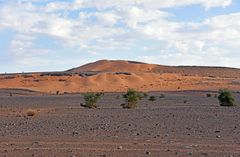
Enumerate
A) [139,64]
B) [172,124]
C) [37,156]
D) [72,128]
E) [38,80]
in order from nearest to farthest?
1. [37,156]
2. [72,128]
3. [172,124]
4. [38,80]
5. [139,64]

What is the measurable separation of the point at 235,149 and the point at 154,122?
11302 mm

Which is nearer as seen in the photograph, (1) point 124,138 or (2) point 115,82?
(1) point 124,138

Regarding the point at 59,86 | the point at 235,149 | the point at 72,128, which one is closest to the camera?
the point at 235,149

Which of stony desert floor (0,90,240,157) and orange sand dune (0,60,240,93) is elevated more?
orange sand dune (0,60,240,93)

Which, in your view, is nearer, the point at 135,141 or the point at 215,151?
the point at 215,151

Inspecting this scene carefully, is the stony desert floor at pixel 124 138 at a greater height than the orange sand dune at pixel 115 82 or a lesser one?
lesser

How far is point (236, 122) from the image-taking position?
1110 inches

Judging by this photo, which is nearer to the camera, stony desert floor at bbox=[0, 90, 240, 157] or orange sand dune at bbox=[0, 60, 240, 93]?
stony desert floor at bbox=[0, 90, 240, 157]

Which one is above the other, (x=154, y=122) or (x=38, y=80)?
(x=38, y=80)

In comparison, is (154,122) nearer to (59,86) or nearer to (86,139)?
(86,139)

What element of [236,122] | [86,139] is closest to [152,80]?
[236,122]

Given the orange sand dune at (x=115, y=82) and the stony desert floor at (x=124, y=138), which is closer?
the stony desert floor at (x=124, y=138)

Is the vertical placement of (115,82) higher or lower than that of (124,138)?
higher

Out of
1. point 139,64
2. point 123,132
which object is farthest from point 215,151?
point 139,64
